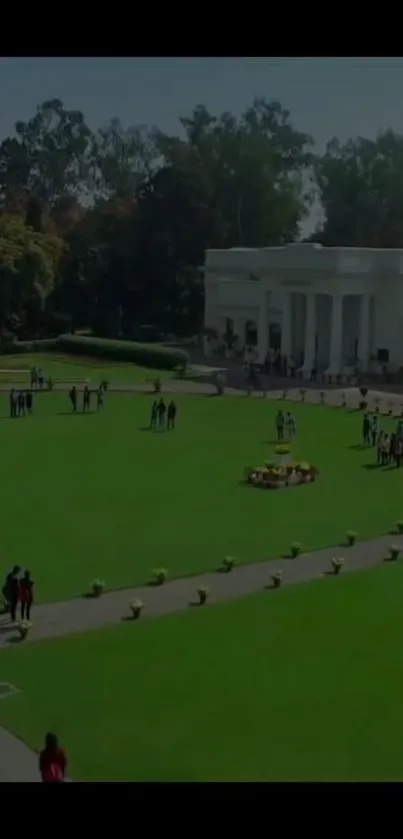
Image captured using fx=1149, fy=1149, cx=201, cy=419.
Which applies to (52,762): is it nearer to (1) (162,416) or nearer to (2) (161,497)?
(2) (161,497)

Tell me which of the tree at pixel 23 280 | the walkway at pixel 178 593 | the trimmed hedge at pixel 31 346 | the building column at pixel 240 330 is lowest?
the walkway at pixel 178 593

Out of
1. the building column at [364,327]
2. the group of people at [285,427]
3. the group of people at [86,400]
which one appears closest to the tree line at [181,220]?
the building column at [364,327]

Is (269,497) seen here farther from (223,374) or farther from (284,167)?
(284,167)

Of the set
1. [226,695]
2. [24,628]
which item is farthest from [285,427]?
[226,695]

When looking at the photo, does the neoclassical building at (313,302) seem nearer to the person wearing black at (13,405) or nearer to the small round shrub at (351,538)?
the person wearing black at (13,405)

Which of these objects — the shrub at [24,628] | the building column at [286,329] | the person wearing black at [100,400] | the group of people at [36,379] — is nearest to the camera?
the shrub at [24,628]

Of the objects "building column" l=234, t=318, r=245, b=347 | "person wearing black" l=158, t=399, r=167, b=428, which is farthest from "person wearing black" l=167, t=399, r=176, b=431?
"building column" l=234, t=318, r=245, b=347
